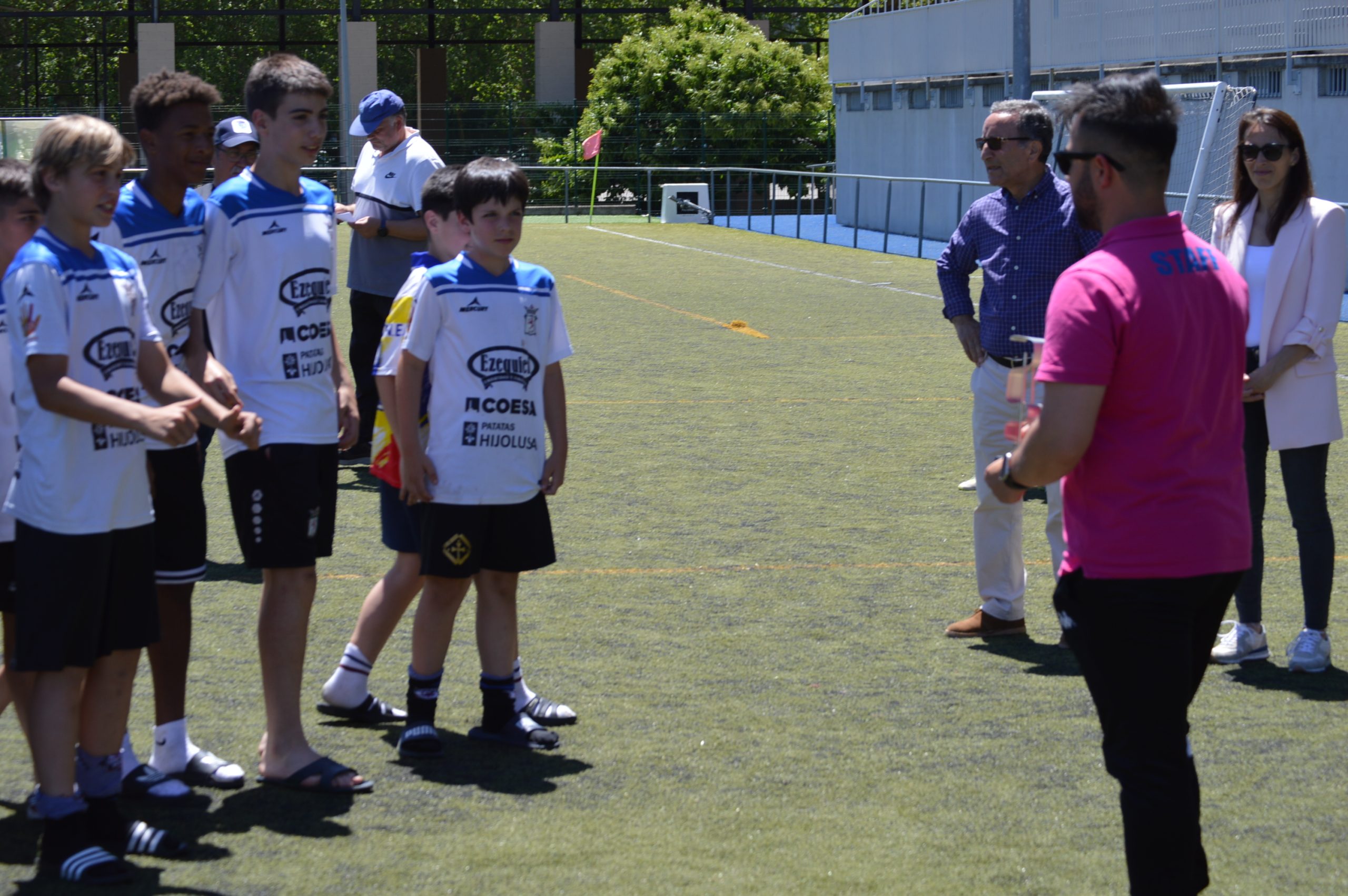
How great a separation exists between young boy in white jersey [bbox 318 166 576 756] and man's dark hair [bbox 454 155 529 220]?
153 millimetres

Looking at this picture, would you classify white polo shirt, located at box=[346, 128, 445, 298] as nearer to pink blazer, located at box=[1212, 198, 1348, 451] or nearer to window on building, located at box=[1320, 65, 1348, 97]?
pink blazer, located at box=[1212, 198, 1348, 451]

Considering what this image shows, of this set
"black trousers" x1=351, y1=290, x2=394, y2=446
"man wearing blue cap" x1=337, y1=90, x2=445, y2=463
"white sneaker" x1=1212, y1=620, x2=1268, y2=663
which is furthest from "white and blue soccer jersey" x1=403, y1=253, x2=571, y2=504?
"black trousers" x1=351, y1=290, x2=394, y2=446

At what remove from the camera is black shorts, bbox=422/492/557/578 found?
15.0ft

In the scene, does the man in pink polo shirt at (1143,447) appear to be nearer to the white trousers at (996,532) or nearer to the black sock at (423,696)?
the black sock at (423,696)

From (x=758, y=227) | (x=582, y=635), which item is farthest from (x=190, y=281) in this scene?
(x=758, y=227)

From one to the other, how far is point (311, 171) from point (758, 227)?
10.6 meters

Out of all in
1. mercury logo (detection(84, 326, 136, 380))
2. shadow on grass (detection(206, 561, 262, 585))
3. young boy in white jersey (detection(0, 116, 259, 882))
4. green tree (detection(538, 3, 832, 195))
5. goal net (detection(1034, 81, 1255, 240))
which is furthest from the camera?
green tree (detection(538, 3, 832, 195))

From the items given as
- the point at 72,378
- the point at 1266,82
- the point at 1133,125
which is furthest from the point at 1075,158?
the point at 1266,82

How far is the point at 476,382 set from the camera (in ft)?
15.1

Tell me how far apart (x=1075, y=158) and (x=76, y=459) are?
2267 millimetres

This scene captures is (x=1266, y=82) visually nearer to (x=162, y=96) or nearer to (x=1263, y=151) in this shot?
(x=1263, y=151)

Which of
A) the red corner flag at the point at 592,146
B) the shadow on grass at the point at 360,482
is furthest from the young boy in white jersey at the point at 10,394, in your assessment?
the red corner flag at the point at 592,146

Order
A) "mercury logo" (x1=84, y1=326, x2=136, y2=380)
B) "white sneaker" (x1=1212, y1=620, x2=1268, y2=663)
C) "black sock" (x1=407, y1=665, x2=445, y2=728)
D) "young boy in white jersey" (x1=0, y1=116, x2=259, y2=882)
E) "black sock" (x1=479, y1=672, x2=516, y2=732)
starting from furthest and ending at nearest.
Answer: "white sneaker" (x1=1212, y1=620, x2=1268, y2=663) → "black sock" (x1=479, y1=672, x2=516, y2=732) → "black sock" (x1=407, y1=665, x2=445, y2=728) → "mercury logo" (x1=84, y1=326, x2=136, y2=380) → "young boy in white jersey" (x1=0, y1=116, x2=259, y2=882)

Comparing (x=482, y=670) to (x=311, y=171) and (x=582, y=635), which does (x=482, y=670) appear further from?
(x=311, y=171)
